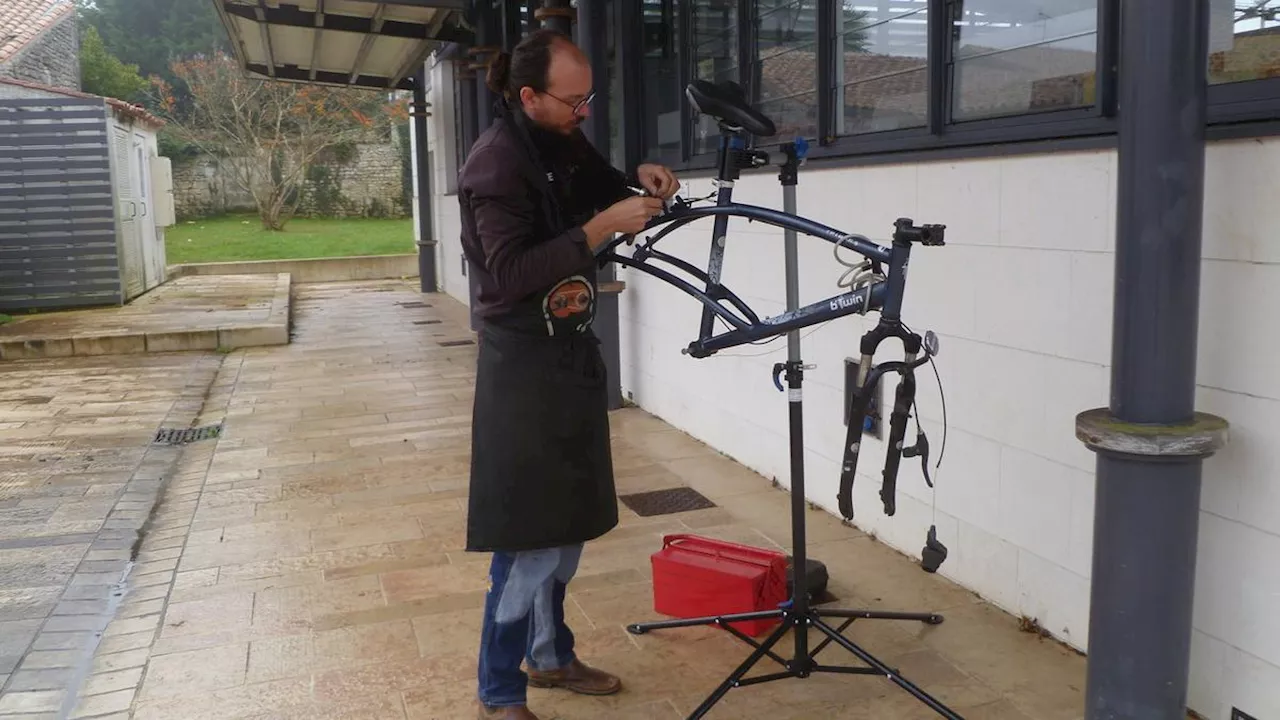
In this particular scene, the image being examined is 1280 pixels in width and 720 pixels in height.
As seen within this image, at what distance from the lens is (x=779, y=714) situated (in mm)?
2814

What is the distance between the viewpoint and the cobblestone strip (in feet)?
10.2

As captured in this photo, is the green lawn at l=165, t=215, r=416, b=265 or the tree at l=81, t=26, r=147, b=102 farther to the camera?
the tree at l=81, t=26, r=147, b=102

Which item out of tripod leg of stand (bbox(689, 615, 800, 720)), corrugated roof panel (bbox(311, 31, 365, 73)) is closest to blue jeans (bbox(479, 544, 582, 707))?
tripod leg of stand (bbox(689, 615, 800, 720))

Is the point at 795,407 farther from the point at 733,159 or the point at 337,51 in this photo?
the point at 337,51

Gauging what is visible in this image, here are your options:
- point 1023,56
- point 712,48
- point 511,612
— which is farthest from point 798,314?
point 712,48

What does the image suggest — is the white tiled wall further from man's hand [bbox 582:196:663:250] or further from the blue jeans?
the blue jeans

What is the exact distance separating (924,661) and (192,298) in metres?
13.5

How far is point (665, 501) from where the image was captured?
4.79 m

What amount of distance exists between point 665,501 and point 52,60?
832 inches

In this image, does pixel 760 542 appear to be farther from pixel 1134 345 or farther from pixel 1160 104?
pixel 1160 104

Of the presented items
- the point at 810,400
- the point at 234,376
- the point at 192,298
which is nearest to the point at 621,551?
the point at 810,400

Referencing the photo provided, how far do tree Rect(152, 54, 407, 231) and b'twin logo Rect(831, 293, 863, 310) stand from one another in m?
25.5

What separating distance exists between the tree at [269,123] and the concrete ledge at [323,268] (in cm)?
812

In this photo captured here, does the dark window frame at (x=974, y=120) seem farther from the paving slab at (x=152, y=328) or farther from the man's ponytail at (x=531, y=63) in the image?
the paving slab at (x=152, y=328)
